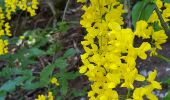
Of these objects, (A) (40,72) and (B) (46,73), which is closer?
(B) (46,73)

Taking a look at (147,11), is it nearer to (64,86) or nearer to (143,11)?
Answer: (143,11)

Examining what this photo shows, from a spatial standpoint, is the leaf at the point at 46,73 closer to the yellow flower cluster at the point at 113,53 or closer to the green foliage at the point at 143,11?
the yellow flower cluster at the point at 113,53

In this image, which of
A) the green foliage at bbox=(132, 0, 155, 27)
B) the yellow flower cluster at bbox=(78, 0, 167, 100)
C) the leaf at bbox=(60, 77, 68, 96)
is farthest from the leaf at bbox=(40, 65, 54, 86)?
the green foliage at bbox=(132, 0, 155, 27)

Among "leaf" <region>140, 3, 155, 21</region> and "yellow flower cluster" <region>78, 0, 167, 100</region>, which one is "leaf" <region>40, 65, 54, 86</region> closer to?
"yellow flower cluster" <region>78, 0, 167, 100</region>

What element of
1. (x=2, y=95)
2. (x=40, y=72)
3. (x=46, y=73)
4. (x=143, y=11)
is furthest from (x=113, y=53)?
(x=40, y=72)

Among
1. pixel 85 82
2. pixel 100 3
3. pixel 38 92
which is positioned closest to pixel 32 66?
pixel 38 92

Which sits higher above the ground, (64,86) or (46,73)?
(46,73)

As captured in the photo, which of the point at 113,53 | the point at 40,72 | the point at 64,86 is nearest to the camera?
the point at 113,53
